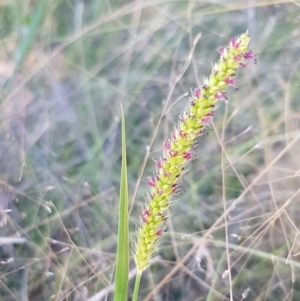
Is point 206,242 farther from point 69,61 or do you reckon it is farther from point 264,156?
point 69,61

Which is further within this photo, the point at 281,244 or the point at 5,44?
the point at 5,44

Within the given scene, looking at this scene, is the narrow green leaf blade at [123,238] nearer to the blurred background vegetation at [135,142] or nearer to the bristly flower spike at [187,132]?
the bristly flower spike at [187,132]

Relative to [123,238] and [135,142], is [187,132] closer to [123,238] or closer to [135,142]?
[123,238]

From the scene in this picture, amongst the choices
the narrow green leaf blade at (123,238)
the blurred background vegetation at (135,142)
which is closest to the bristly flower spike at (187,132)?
the narrow green leaf blade at (123,238)

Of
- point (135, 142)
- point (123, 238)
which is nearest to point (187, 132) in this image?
point (123, 238)

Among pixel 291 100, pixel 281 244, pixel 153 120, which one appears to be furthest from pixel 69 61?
pixel 281 244

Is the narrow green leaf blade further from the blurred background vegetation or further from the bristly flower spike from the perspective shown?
the blurred background vegetation
